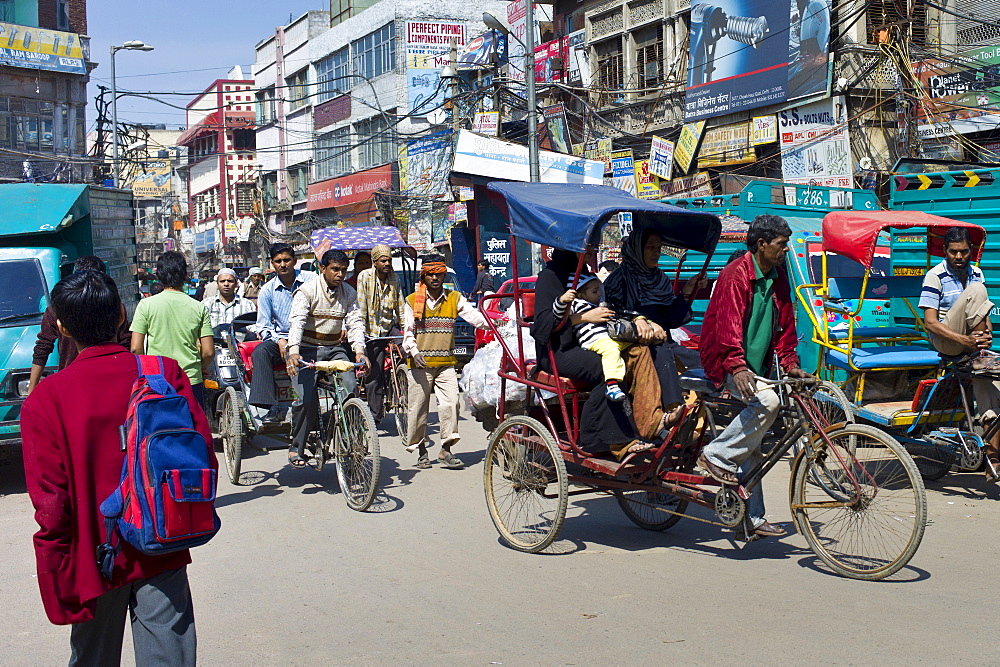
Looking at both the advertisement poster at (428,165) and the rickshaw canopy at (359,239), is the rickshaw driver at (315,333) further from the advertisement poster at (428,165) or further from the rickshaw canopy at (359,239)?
the advertisement poster at (428,165)

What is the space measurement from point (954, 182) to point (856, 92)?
11.2 m

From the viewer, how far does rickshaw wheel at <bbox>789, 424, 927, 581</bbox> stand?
479 centimetres

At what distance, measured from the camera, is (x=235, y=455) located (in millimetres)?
8289

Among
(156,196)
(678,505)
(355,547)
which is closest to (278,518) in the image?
(355,547)

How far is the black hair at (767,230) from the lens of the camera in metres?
5.39

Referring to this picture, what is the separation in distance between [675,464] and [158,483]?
11.7 ft

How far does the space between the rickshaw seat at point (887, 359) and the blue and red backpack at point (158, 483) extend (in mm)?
6370

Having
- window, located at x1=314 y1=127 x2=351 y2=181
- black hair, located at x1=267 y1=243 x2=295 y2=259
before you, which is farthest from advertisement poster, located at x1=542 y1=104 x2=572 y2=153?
black hair, located at x1=267 y1=243 x2=295 y2=259

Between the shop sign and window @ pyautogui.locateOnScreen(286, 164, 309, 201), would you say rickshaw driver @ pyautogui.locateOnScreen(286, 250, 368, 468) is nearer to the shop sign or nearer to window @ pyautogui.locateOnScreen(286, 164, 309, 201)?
the shop sign

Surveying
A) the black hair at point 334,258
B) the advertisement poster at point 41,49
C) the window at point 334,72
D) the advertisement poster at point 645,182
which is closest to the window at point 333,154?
the window at point 334,72

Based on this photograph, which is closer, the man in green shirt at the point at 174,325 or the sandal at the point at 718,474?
the sandal at the point at 718,474

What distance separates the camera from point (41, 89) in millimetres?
38375

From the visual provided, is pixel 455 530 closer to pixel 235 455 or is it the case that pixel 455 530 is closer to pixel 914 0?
pixel 235 455

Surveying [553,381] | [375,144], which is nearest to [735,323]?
[553,381]
